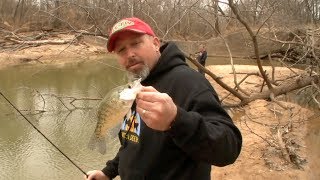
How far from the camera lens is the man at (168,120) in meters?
1.38

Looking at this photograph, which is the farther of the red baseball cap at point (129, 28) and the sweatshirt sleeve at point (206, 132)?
the red baseball cap at point (129, 28)

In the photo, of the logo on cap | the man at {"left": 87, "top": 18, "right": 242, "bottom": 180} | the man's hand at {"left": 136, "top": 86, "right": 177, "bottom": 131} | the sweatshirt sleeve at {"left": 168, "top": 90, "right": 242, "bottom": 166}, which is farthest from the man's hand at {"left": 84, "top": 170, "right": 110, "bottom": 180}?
the man's hand at {"left": 136, "top": 86, "right": 177, "bottom": 131}

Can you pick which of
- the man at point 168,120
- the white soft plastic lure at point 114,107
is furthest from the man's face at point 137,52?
the white soft plastic lure at point 114,107

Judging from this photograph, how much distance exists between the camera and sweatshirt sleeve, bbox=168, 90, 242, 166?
4.65ft

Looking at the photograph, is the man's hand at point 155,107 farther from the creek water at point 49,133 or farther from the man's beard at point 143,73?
the creek water at point 49,133

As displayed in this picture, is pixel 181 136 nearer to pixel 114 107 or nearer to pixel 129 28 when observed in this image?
pixel 114 107

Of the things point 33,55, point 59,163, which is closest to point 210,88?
point 59,163

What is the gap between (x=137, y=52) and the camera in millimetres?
1839

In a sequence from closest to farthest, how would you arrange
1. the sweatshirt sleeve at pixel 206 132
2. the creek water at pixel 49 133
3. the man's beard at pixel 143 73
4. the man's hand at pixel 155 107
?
the man's hand at pixel 155 107
the sweatshirt sleeve at pixel 206 132
the man's beard at pixel 143 73
the creek water at pixel 49 133

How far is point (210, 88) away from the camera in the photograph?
5.31ft

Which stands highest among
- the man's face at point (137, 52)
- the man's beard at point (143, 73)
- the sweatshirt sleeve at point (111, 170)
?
the man's face at point (137, 52)

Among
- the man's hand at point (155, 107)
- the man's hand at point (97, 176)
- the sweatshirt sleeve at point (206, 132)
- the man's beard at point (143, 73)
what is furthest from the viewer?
the man's hand at point (97, 176)

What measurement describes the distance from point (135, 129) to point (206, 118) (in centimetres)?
45

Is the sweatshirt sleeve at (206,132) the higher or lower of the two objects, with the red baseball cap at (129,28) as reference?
lower
